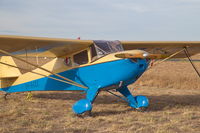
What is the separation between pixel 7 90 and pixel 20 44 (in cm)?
357

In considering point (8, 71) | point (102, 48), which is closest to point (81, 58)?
point (102, 48)

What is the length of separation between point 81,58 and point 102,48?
840 mm

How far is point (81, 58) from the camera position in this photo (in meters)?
7.26

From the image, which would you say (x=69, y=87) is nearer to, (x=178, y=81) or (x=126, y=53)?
(x=126, y=53)

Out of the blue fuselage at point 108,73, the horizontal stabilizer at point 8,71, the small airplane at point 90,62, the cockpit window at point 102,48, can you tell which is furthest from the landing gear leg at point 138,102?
the horizontal stabilizer at point 8,71

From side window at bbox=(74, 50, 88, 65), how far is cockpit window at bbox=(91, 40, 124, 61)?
1.06ft

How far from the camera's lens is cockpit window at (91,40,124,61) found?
6.73 m

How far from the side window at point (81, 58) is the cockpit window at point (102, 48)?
1.06 ft

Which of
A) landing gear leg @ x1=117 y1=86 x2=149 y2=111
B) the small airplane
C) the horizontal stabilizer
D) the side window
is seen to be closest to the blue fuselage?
the small airplane

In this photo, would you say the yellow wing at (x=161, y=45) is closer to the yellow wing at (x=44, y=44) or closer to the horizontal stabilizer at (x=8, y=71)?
the yellow wing at (x=44, y=44)

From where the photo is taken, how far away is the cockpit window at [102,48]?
6.73 metres

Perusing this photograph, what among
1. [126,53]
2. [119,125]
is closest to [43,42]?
[126,53]

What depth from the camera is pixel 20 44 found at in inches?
256

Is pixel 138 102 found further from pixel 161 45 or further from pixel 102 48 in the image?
pixel 161 45
